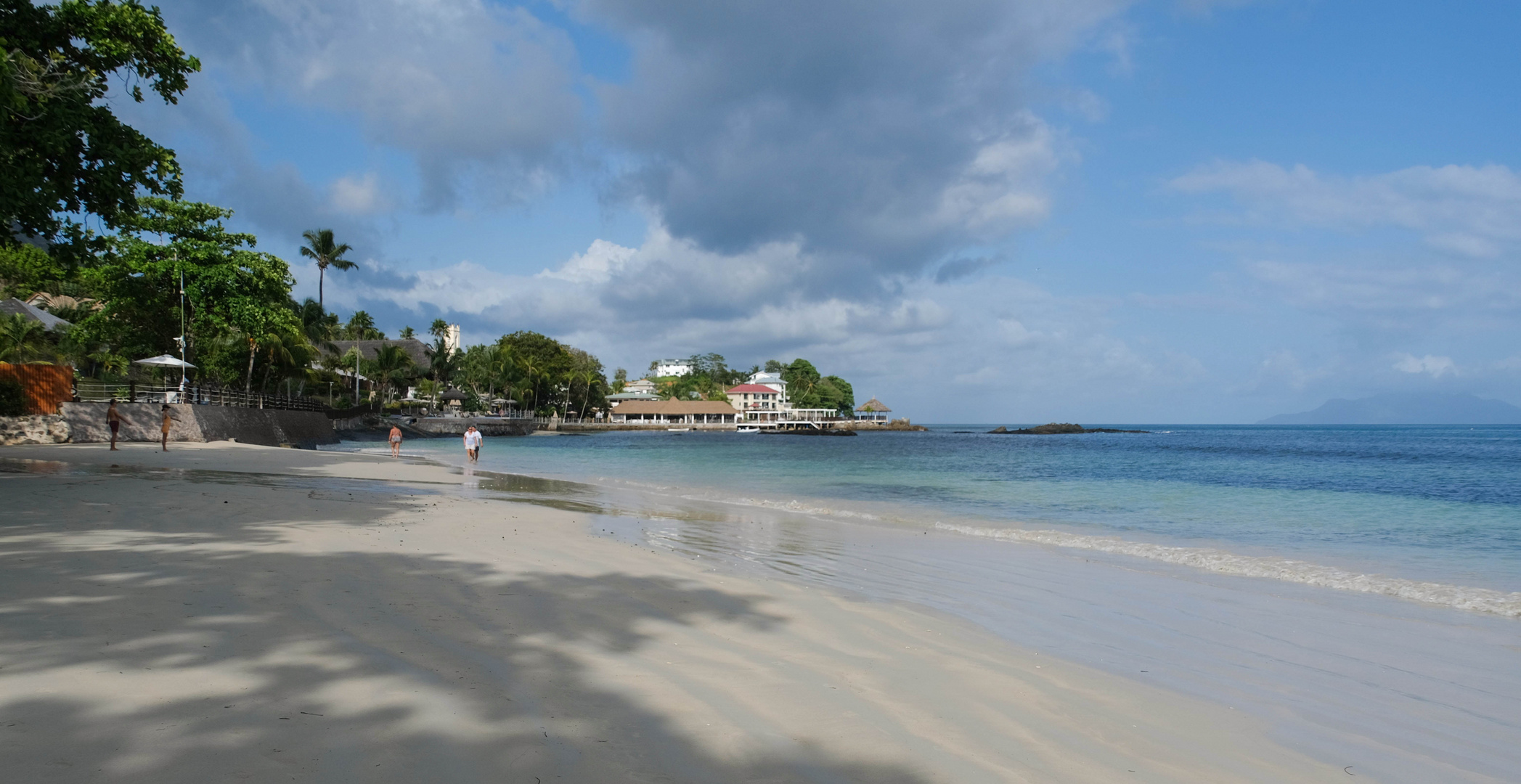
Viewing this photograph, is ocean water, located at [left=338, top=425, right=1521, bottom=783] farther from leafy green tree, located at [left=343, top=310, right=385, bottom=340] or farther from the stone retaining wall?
leafy green tree, located at [left=343, top=310, right=385, bottom=340]

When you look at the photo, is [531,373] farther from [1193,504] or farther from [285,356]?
[1193,504]

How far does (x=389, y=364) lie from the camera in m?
71.8

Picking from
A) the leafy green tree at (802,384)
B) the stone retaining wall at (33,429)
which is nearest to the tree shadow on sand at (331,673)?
the stone retaining wall at (33,429)

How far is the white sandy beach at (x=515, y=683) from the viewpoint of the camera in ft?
9.39

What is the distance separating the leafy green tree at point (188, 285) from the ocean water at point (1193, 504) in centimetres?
1141

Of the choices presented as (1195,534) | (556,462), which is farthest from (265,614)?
(556,462)

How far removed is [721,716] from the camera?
3453mm

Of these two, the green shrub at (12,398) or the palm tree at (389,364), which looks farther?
the palm tree at (389,364)

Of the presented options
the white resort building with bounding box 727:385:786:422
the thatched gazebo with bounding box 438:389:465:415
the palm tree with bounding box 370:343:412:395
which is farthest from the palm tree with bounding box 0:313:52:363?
the white resort building with bounding box 727:385:786:422

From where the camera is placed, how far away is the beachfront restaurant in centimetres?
11512

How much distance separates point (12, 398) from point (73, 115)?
50.9 ft

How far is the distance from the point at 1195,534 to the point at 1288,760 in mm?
11320

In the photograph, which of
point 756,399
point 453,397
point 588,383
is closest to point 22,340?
point 453,397

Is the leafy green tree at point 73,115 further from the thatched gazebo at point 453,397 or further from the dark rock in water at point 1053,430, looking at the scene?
the dark rock in water at point 1053,430
